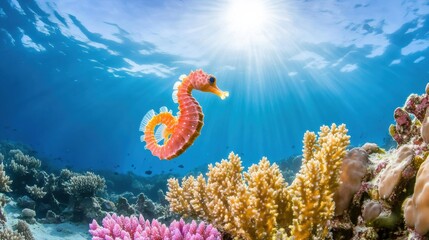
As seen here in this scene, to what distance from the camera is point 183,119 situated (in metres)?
3.62

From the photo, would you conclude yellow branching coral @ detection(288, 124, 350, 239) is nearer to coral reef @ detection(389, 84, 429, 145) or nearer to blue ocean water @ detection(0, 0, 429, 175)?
coral reef @ detection(389, 84, 429, 145)

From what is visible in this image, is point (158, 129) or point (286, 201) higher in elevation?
point (158, 129)

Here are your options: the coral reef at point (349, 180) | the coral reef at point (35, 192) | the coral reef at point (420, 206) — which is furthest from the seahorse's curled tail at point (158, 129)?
the coral reef at point (35, 192)

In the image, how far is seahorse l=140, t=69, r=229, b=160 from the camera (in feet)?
11.7

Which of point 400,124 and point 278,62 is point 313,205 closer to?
point 400,124

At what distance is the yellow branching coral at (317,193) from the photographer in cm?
290

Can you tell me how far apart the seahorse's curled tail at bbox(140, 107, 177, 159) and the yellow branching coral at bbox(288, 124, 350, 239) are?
5.72 feet

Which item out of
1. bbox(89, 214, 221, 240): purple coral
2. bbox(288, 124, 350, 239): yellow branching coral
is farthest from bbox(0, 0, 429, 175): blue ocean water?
bbox(288, 124, 350, 239): yellow branching coral

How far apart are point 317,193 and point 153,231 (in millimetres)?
1893

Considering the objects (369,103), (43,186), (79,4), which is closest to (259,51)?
(79,4)

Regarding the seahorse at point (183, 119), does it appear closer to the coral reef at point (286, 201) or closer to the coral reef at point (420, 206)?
the coral reef at point (286, 201)

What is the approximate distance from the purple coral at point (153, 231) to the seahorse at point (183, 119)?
2.80 ft

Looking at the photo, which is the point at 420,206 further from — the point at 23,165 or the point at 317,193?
the point at 23,165

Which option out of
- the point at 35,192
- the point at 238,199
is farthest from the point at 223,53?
the point at 238,199
